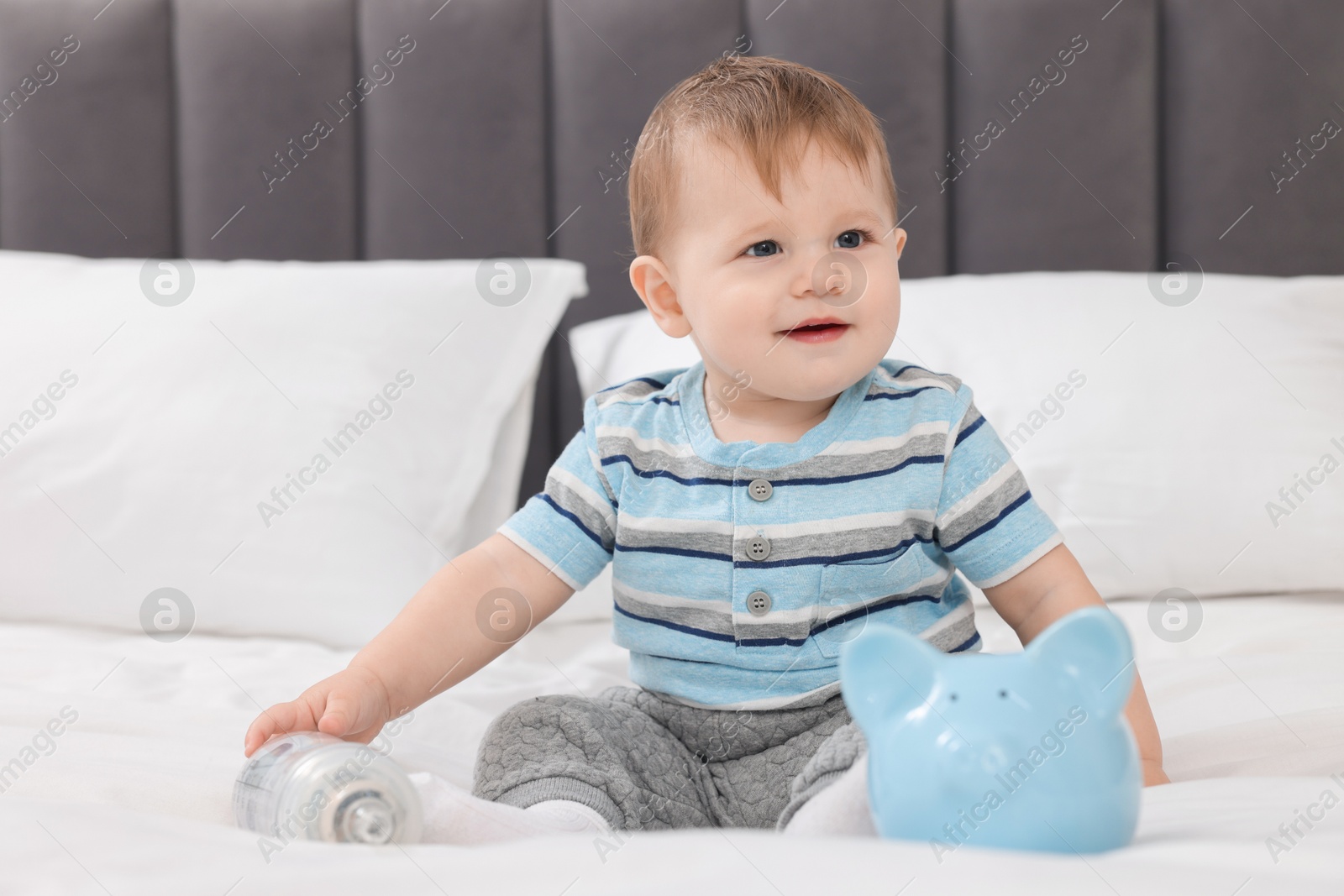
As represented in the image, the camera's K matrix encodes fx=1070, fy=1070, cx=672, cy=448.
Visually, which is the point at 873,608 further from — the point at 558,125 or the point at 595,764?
the point at 558,125

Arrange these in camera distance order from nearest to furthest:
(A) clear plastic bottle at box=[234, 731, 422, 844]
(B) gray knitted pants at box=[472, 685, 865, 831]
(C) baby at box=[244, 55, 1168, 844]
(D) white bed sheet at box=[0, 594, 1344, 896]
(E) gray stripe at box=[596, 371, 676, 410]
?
(D) white bed sheet at box=[0, 594, 1344, 896] < (A) clear plastic bottle at box=[234, 731, 422, 844] < (B) gray knitted pants at box=[472, 685, 865, 831] < (C) baby at box=[244, 55, 1168, 844] < (E) gray stripe at box=[596, 371, 676, 410]

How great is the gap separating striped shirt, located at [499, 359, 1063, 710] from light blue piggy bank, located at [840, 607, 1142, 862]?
0.30 metres

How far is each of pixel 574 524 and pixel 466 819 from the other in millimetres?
342

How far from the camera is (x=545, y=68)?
170cm

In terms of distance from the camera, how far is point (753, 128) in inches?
33.7

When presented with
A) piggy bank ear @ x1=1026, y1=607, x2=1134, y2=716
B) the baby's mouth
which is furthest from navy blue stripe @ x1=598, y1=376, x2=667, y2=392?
piggy bank ear @ x1=1026, y1=607, x2=1134, y2=716

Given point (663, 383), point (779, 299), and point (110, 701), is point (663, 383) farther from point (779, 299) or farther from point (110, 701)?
Answer: point (110, 701)

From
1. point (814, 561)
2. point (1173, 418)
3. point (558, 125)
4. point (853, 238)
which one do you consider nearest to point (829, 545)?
point (814, 561)

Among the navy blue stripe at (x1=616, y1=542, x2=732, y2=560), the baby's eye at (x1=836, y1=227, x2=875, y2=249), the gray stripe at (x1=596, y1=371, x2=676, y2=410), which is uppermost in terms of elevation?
the baby's eye at (x1=836, y1=227, x2=875, y2=249)

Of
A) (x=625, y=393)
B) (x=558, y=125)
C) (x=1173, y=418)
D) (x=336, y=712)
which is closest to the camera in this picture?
(x=336, y=712)

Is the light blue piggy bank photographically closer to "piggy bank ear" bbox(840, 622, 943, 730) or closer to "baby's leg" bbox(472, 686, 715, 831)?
"piggy bank ear" bbox(840, 622, 943, 730)

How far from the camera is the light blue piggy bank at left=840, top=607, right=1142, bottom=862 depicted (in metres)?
0.52

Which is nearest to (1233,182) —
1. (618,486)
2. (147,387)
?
(618,486)

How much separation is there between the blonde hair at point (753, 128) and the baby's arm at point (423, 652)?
1.03 ft
